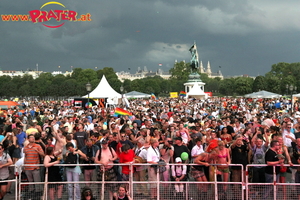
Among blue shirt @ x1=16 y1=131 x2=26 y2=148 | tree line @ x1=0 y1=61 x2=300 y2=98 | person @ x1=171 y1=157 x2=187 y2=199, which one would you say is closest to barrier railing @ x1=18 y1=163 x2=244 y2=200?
person @ x1=171 y1=157 x2=187 y2=199

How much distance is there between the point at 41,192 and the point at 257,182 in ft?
16.0

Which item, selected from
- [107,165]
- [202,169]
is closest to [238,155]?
[202,169]

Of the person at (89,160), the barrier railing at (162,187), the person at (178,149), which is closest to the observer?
the barrier railing at (162,187)

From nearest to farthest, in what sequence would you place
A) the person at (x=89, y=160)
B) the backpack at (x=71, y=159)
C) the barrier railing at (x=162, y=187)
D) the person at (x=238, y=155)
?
1. the barrier railing at (x=162, y=187)
2. the person at (x=238, y=155)
3. the backpack at (x=71, y=159)
4. the person at (x=89, y=160)

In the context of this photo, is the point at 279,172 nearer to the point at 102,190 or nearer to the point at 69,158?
the point at 102,190

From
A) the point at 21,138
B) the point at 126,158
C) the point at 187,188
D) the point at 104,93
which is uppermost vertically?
the point at 104,93

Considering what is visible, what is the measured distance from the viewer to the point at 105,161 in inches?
360

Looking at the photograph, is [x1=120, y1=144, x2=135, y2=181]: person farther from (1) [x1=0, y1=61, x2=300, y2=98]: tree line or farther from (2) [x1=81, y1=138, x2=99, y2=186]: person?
→ (1) [x1=0, y1=61, x2=300, y2=98]: tree line

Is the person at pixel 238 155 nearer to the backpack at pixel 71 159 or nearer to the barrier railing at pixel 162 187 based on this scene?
the barrier railing at pixel 162 187

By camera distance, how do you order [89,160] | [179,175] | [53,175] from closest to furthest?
[179,175] < [53,175] < [89,160]

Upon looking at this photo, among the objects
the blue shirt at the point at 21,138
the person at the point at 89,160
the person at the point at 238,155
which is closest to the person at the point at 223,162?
the person at the point at 238,155

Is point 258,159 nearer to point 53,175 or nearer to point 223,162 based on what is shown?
point 223,162

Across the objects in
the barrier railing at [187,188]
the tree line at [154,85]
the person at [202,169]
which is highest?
the tree line at [154,85]

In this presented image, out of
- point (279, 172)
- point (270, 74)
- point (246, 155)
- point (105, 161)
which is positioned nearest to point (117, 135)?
point (105, 161)
